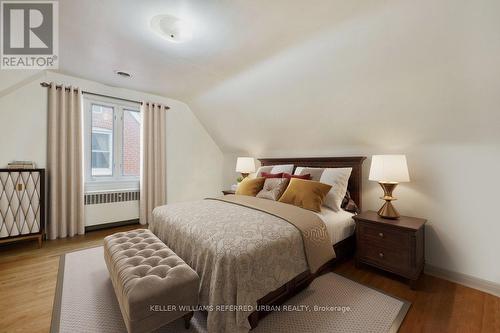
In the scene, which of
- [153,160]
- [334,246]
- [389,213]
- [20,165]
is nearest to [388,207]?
[389,213]

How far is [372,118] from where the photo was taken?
8.19ft

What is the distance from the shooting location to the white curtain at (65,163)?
10.1 feet

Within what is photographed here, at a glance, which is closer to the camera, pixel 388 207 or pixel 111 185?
pixel 388 207

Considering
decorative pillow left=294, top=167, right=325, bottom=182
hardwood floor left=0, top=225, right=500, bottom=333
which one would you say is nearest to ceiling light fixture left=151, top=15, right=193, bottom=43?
decorative pillow left=294, top=167, right=325, bottom=182

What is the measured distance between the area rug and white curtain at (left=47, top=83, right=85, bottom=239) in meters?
1.38

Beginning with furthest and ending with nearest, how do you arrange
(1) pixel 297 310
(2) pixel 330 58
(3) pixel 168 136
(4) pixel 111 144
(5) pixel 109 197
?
(3) pixel 168 136
(4) pixel 111 144
(5) pixel 109 197
(2) pixel 330 58
(1) pixel 297 310

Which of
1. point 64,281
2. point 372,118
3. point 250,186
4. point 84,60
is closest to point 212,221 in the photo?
point 250,186

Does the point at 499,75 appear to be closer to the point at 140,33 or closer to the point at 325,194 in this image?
the point at 325,194

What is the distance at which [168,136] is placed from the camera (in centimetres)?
Result: 430

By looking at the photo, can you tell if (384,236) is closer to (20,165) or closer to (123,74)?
(123,74)

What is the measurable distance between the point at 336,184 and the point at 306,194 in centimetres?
48

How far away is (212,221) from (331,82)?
1963 mm

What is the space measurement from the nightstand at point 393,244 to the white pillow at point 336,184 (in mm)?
297

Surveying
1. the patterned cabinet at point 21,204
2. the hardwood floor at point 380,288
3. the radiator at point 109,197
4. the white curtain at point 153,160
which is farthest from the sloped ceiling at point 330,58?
the radiator at point 109,197
